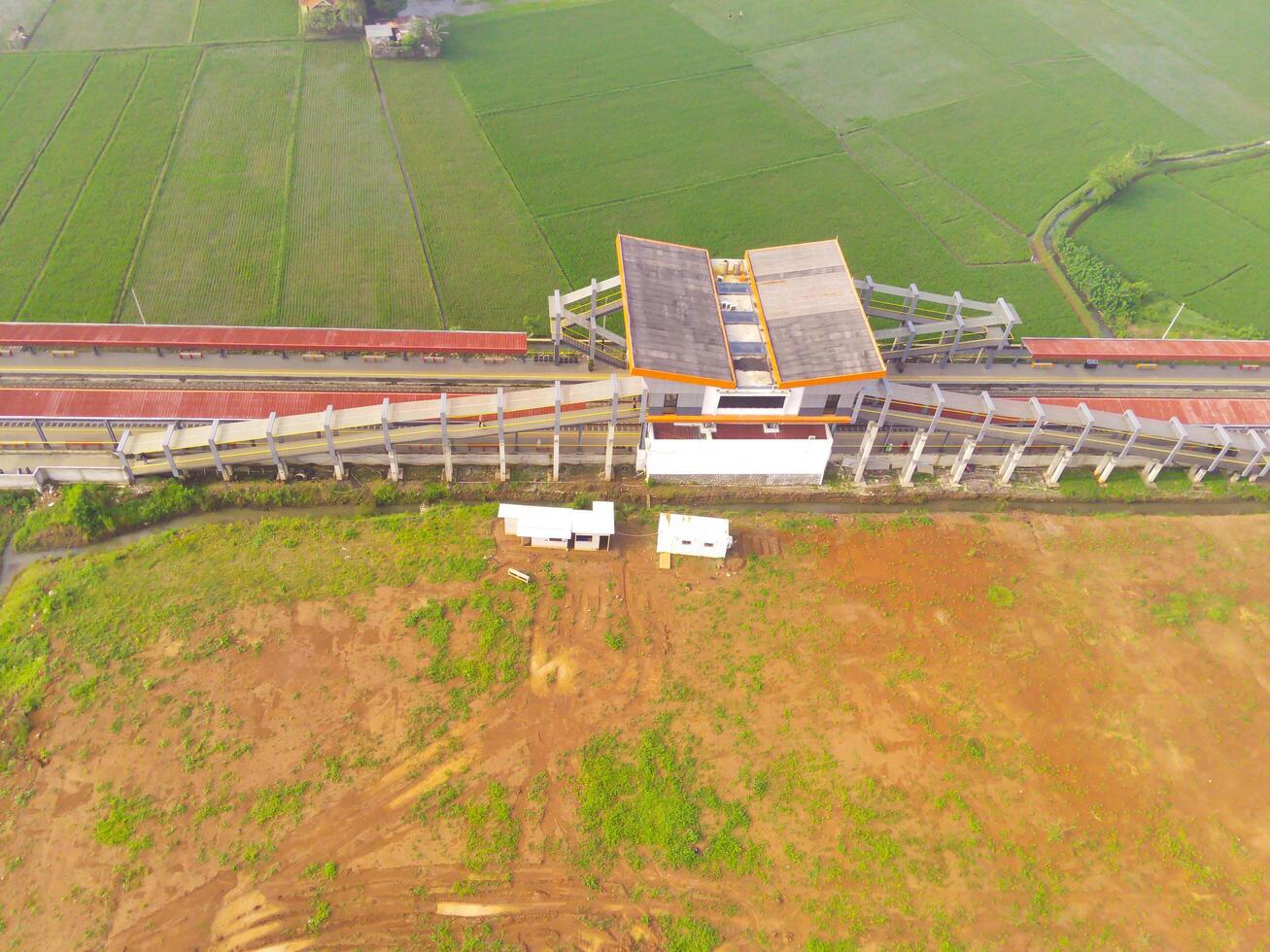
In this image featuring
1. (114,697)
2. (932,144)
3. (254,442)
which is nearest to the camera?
(114,697)

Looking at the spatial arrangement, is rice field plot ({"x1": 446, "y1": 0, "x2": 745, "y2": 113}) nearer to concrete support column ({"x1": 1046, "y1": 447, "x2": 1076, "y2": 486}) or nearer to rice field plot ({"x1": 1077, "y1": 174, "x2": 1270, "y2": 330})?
rice field plot ({"x1": 1077, "y1": 174, "x2": 1270, "y2": 330})

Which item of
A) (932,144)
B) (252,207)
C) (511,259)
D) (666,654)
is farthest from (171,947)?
(932,144)

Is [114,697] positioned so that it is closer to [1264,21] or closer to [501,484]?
[501,484]

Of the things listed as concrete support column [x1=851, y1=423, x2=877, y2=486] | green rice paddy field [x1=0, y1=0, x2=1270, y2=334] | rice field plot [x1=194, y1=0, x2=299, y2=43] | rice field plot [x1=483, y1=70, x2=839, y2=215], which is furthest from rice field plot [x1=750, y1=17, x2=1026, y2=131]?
rice field plot [x1=194, y1=0, x2=299, y2=43]

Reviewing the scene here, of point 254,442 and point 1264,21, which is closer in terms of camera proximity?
point 254,442

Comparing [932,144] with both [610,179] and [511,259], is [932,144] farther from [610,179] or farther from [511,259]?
[511,259]

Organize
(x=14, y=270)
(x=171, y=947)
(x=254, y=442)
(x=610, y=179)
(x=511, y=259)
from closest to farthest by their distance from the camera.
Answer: (x=171, y=947), (x=254, y=442), (x=14, y=270), (x=511, y=259), (x=610, y=179)

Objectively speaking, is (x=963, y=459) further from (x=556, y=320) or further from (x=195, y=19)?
(x=195, y=19)

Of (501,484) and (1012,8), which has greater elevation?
(1012,8)
